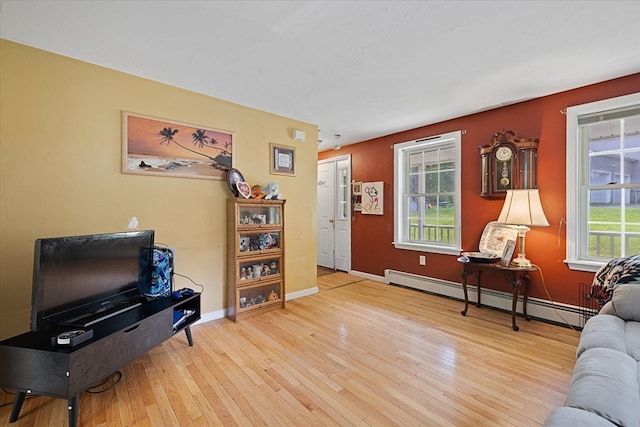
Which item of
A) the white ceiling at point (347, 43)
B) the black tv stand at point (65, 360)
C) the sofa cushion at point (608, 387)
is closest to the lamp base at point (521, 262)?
the sofa cushion at point (608, 387)

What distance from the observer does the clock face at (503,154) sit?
→ 3.14 metres

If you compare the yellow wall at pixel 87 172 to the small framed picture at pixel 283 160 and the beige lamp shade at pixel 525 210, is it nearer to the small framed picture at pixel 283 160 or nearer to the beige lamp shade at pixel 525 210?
the small framed picture at pixel 283 160

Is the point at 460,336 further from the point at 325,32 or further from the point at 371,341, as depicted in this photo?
the point at 325,32

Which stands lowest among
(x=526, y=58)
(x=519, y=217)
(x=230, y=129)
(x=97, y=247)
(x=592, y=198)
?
(x=97, y=247)

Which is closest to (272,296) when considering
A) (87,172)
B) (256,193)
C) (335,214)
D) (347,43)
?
(256,193)

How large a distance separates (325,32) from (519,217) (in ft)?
8.19

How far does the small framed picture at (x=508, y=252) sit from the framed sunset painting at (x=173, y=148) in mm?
3192

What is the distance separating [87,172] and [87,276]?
0.98m

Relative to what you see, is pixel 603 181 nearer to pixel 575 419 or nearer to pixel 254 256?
pixel 575 419

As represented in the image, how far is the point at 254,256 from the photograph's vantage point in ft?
10.3

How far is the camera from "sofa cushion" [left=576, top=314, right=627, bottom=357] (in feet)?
4.78

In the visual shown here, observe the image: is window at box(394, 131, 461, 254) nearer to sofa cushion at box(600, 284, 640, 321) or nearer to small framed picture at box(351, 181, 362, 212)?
small framed picture at box(351, 181, 362, 212)

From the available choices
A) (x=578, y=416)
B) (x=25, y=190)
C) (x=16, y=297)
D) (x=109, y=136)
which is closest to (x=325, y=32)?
(x=109, y=136)

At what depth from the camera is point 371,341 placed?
2543 mm
